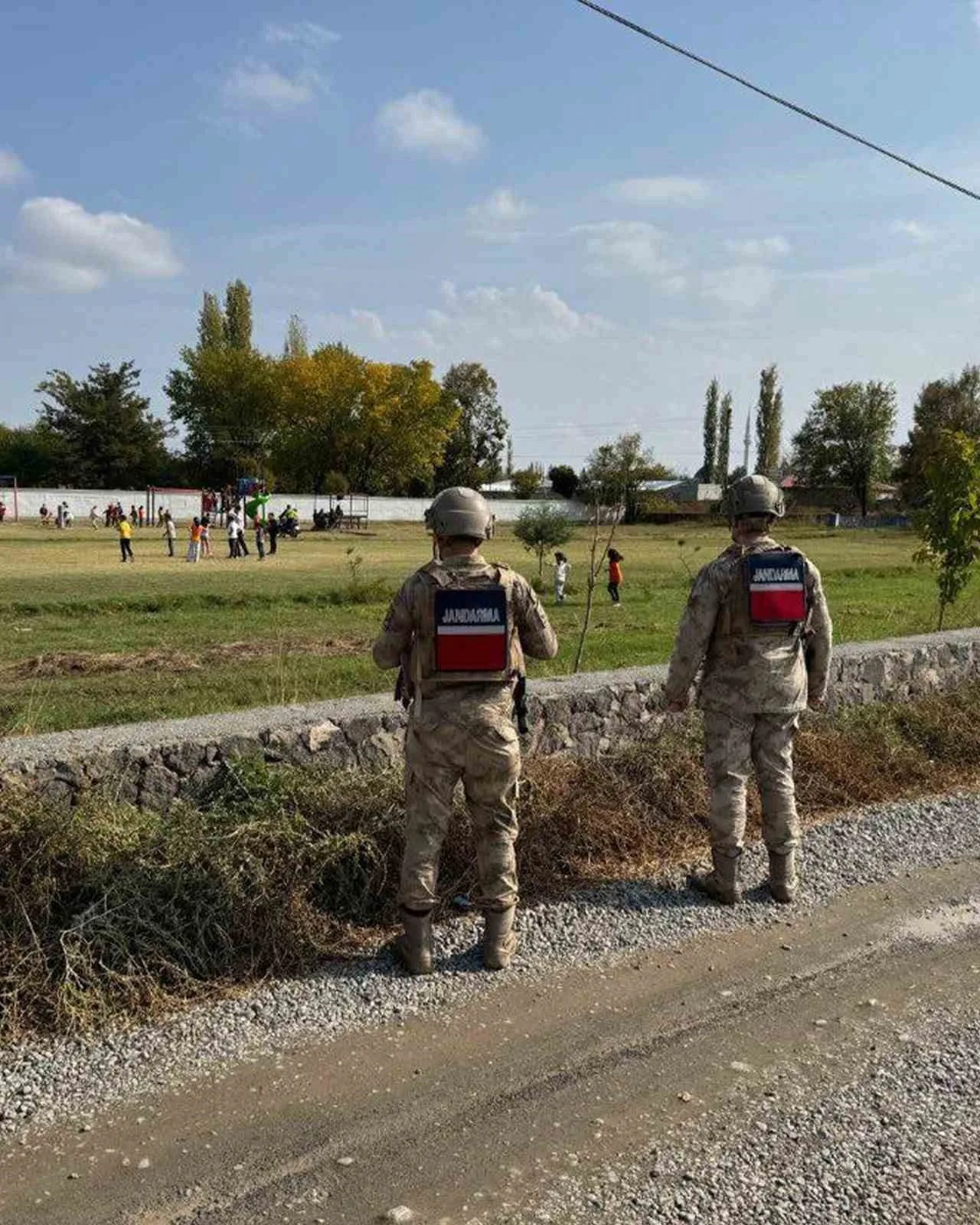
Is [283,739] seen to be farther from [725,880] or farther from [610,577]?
[610,577]

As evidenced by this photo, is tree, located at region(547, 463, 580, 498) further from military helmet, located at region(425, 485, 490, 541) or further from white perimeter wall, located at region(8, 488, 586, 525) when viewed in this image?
military helmet, located at region(425, 485, 490, 541)

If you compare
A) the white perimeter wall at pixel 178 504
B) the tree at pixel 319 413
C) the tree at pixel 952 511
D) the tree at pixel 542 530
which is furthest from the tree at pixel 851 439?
the tree at pixel 952 511

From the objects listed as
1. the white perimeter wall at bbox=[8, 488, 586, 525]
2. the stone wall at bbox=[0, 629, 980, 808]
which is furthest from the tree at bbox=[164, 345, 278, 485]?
the stone wall at bbox=[0, 629, 980, 808]

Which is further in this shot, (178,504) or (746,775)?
(178,504)

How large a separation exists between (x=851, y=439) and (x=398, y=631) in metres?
92.6

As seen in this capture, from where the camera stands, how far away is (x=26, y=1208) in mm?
2600

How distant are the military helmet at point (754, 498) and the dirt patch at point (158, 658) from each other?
23.3ft

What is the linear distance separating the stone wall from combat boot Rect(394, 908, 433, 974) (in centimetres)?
125

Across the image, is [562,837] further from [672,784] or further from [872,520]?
[872,520]

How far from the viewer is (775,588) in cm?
470

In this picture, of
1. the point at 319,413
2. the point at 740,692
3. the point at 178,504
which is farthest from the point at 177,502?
the point at 740,692

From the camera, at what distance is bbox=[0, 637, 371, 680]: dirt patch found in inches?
474

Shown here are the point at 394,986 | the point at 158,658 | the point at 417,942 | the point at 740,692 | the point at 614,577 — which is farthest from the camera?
the point at 614,577

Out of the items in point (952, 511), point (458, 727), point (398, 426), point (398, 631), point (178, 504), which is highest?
point (398, 426)
